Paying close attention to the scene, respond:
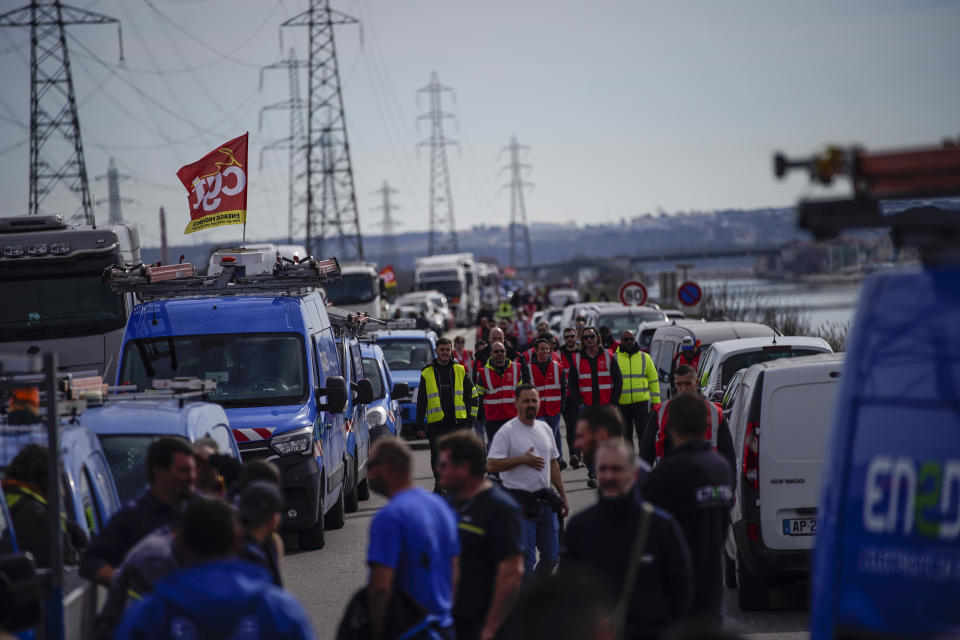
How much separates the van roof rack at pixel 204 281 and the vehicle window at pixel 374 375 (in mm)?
3199

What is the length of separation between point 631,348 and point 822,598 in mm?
11629

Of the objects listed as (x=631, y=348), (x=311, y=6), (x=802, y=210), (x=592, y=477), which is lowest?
(x=592, y=477)

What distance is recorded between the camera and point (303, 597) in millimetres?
10258

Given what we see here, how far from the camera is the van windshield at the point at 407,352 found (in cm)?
2403

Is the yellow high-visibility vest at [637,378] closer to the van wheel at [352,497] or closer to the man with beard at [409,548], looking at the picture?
the van wheel at [352,497]

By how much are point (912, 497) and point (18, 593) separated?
3136mm

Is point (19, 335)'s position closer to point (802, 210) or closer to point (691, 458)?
point (691, 458)

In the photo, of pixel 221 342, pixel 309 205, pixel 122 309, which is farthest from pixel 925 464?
pixel 309 205

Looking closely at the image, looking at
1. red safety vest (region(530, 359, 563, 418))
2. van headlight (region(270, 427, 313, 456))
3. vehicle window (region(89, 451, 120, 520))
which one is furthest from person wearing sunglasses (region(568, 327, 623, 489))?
vehicle window (region(89, 451, 120, 520))

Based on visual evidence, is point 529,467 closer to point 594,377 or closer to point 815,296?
point 594,377

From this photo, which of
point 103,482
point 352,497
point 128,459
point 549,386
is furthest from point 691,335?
point 103,482

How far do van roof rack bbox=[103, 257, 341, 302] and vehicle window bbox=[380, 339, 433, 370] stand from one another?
9463 mm

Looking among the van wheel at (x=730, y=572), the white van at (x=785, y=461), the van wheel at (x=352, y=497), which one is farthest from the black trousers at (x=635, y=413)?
the white van at (x=785, y=461)

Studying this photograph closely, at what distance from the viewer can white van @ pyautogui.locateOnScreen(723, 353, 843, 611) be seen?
9.00 meters
